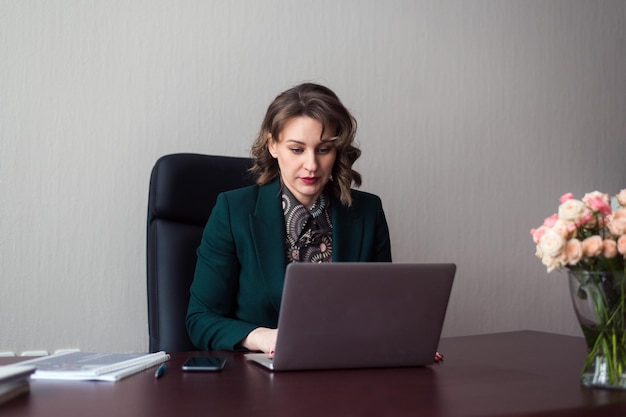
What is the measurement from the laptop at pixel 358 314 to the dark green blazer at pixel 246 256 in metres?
0.51

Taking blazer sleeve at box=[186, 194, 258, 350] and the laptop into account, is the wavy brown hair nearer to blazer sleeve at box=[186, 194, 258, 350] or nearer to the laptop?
blazer sleeve at box=[186, 194, 258, 350]

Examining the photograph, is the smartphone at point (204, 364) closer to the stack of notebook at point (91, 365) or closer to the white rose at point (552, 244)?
the stack of notebook at point (91, 365)

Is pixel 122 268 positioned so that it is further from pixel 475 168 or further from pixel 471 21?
pixel 471 21

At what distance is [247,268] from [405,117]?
1.15 metres

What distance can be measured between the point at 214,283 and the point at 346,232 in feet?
1.32

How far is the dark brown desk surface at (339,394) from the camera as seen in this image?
3.05 ft

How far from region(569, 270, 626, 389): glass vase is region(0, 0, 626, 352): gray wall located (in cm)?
146

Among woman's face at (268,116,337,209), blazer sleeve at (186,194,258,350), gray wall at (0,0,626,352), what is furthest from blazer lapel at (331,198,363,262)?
gray wall at (0,0,626,352)

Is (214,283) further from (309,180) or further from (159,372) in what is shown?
(159,372)

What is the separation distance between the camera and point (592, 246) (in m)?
1.11

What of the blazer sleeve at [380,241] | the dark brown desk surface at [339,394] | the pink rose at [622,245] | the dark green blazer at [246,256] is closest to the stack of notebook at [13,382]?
the dark brown desk surface at [339,394]

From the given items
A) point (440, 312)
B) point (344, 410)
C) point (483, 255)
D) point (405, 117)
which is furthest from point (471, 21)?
point (344, 410)

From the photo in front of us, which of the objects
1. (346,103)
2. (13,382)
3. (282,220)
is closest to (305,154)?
(282,220)

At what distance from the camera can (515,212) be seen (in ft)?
9.73
